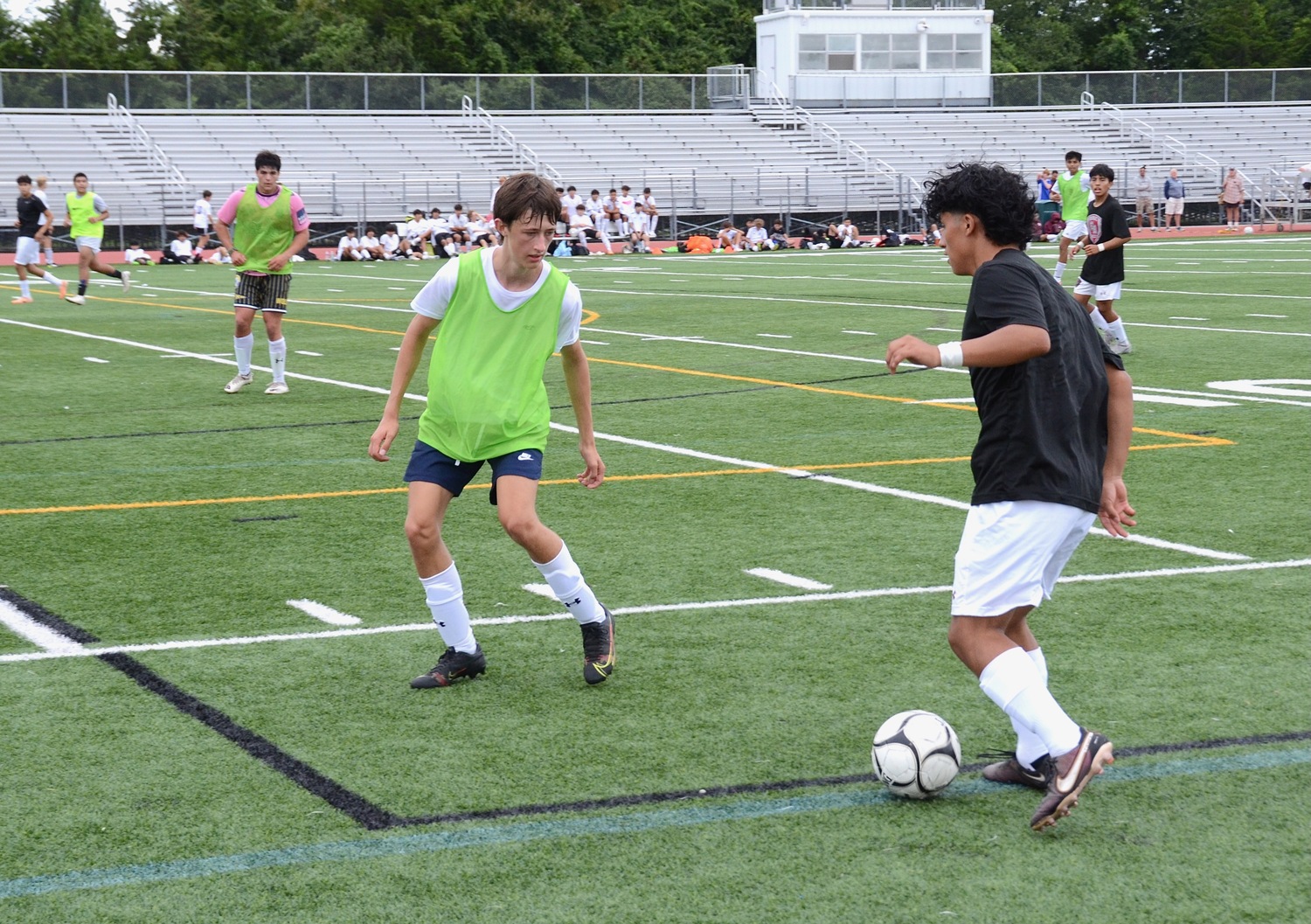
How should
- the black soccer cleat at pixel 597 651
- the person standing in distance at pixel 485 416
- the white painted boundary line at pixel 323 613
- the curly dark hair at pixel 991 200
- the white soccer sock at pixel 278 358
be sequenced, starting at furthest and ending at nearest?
the white soccer sock at pixel 278 358, the white painted boundary line at pixel 323 613, the black soccer cleat at pixel 597 651, the person standing in distance at pixel 485 416, the curly dark hair at pixel 991 200

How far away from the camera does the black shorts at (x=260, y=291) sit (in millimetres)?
14492

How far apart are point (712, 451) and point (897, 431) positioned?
1.56m

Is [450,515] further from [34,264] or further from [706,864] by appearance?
[34,264]

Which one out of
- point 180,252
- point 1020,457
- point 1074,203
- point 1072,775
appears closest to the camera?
point 1072,775

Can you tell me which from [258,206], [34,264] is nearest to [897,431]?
[258,206]

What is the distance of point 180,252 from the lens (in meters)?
40.8

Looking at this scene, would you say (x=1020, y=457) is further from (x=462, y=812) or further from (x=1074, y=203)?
(x=1074, y=203)

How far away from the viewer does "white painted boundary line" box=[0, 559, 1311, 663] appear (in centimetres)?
654

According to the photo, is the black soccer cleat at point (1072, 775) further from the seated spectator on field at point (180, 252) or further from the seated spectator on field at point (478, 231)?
the seated spectator on field at point (180, 252)

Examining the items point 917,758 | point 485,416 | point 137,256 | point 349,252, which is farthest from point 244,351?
point 349,252

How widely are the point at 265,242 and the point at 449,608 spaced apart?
29.6 feet

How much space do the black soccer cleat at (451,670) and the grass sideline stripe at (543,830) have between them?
146 centimetres

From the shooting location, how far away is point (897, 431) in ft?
40.1

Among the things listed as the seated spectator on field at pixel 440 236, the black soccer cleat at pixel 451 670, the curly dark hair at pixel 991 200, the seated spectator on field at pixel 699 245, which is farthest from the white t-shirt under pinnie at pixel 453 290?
the seated spectator on field at pixel 699 245
